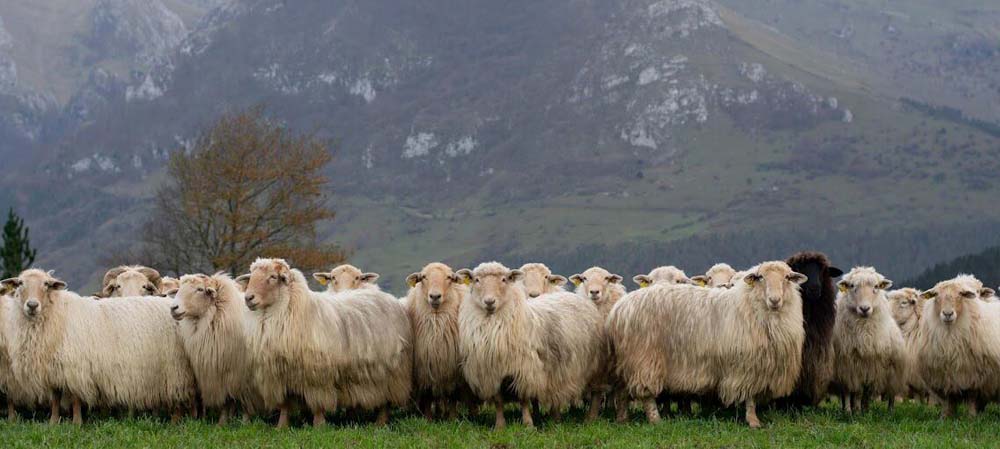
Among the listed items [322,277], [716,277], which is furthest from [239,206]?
[716,277]

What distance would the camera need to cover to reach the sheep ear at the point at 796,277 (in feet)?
62.5

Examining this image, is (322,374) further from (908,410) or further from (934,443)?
(908,410)

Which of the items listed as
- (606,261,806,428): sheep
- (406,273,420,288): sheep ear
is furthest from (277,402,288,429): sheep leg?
(606,261,806,428): sheep

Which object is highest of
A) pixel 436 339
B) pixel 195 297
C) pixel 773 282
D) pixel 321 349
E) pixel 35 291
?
pixel 773 282

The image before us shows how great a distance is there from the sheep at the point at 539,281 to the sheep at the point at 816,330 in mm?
6797

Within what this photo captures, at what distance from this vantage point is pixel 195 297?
64.4 ft

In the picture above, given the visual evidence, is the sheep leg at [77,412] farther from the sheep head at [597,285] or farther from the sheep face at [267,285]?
the sheep head at [597,285]

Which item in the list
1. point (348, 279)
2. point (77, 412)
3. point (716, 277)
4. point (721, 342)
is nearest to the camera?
point (721, 342)

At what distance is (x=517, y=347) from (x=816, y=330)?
5349 mm

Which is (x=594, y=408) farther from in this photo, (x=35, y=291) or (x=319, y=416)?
(x=35, y=291)

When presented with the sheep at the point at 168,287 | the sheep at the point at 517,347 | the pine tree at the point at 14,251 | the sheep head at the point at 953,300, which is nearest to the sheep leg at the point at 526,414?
the sheep at the point at 517,347

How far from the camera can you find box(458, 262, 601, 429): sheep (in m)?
18.6

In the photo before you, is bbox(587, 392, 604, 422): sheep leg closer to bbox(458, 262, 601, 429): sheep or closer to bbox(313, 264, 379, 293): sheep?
bbox(458, 262, 601, 429): sheep

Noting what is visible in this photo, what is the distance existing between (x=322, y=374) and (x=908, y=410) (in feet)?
35.3
